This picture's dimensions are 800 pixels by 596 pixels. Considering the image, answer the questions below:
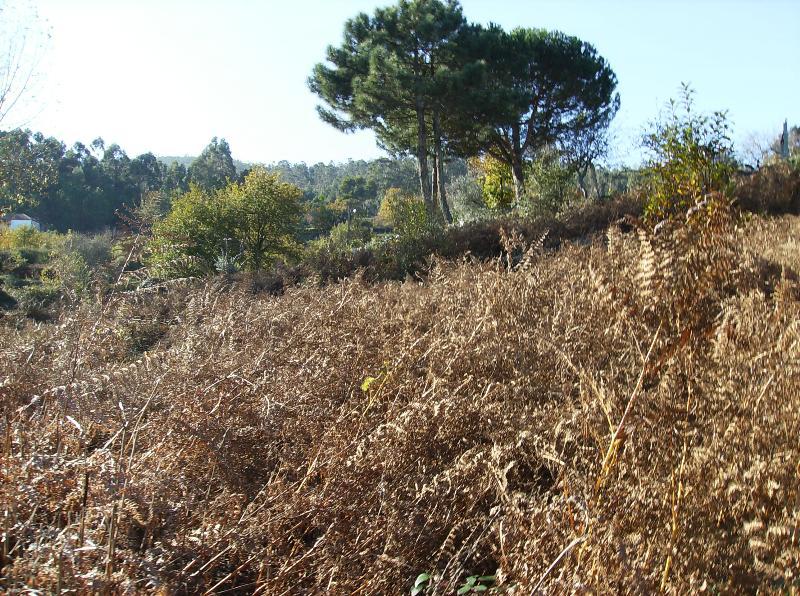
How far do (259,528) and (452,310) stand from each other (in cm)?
233

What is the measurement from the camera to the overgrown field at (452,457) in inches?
64.1

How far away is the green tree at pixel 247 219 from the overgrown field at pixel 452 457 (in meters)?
14.4

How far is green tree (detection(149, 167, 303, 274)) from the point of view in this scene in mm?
17812

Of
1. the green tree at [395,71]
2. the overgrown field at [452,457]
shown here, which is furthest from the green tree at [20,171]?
the overgrown field at [452,457]

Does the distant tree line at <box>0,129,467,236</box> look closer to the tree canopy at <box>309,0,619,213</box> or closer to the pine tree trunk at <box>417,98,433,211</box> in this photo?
the tree canopy at <box>309,0,619,213</box>

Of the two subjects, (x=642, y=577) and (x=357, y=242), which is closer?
(x=642, y=577)

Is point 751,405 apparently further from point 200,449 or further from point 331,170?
point 331,170

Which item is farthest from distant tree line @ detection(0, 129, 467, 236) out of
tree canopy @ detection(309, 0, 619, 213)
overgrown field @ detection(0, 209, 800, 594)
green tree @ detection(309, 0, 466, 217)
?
overgrown field @ detection(0, 209, 800, 594)

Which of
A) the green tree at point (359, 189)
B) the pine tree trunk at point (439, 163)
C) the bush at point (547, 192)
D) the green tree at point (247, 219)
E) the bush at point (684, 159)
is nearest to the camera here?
the bush at point (684, 159)

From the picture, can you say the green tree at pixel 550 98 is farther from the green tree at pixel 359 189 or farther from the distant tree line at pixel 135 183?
the green tree at pixel 359 189

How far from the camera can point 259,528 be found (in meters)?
2.01

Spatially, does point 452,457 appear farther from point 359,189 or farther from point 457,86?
point 359,189

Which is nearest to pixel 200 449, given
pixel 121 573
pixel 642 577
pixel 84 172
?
pixel 121 573

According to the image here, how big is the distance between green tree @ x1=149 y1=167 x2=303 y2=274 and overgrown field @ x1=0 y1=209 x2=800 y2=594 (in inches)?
568
